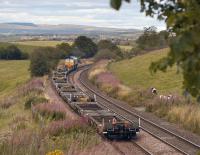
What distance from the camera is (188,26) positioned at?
13.1 ft

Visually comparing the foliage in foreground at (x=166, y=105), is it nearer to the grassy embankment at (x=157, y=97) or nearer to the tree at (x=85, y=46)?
the grassy embankment at (x=157, y=97)

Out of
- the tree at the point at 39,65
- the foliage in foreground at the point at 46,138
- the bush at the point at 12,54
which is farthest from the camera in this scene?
the bush at the point at 12,54

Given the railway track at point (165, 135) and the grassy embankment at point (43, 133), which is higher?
the grassy embankment at point (43, 133)

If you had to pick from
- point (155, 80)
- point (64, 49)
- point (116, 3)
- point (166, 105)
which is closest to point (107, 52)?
point (64, 49)

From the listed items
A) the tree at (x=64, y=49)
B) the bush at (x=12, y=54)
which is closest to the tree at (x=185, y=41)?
the tree at (x=64, y=49)

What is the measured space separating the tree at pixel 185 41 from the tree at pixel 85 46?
384 feet

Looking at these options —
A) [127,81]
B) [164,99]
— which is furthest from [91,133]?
[127,81]

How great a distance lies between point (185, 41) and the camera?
12.2ft

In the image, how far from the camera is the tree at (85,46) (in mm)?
124375

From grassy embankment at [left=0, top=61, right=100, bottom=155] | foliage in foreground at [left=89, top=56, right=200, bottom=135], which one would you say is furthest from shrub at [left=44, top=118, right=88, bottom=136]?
foliage in foreground at [left=89, top=56, right=200, bottom=135]

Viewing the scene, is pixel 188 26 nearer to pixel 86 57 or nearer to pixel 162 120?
pixel 162 120

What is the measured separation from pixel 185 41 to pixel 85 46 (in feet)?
411

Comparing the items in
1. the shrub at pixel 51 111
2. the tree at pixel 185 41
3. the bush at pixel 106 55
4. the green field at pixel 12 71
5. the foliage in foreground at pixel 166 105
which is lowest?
the green field at pixel 12 71

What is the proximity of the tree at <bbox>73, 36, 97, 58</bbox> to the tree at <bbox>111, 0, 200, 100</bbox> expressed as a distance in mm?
117151
